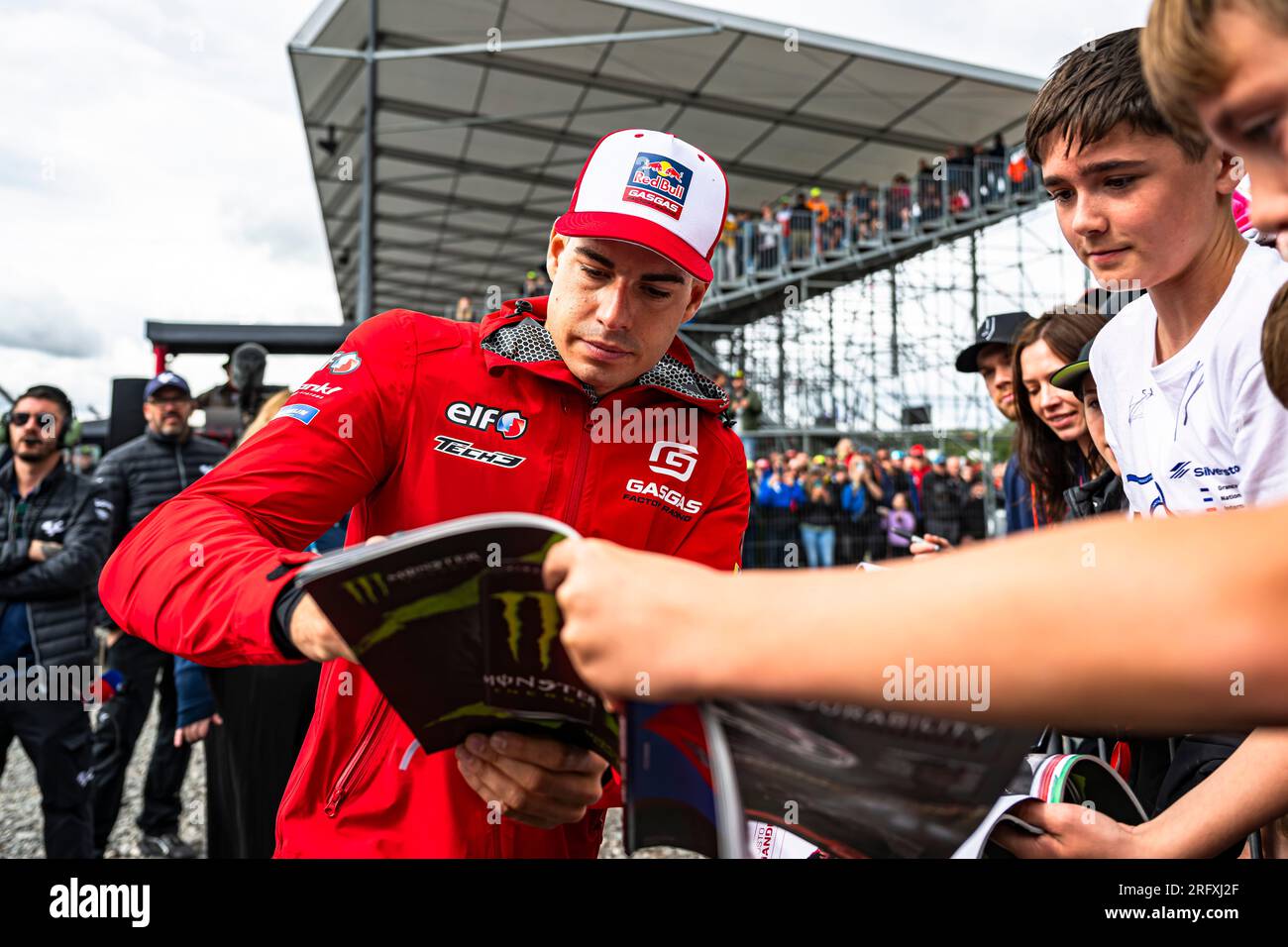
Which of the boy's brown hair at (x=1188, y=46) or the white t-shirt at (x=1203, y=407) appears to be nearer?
the boy's brown hair at (x=1188, y=46)

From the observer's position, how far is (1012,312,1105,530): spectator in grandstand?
2707 mm

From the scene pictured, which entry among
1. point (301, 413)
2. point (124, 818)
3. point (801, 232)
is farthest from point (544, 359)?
point (801, 232)

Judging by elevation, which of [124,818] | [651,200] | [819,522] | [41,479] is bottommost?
[124,818]

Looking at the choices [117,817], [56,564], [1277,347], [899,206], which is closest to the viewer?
[1277,347]

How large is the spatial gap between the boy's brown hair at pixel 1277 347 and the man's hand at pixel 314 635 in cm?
107

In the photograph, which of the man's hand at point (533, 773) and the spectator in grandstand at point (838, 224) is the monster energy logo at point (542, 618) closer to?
the man's hand at point (533, 773)

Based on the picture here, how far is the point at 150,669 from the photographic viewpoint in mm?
4648

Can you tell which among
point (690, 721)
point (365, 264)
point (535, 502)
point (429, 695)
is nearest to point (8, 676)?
point (535, 502)

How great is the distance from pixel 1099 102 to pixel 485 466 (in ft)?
3.75

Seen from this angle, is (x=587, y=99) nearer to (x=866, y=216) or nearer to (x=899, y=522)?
(x=866, y=216)

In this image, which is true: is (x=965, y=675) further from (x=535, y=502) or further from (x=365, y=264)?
(x=365, y=264)

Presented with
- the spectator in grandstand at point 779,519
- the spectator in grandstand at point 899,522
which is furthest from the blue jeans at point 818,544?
the spectator in grandstand at point 899,522

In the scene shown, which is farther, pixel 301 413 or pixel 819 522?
pixel 819 522

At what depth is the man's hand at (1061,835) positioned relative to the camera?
3.65 ft
